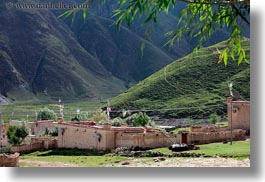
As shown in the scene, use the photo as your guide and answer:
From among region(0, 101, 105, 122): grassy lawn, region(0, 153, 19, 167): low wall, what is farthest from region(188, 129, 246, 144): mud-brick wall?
region(0, 101, 105, 122): grassy lawn

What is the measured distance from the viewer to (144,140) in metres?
13.1

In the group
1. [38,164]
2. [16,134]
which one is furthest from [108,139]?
[16,134]

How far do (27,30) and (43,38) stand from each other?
7.20 feet

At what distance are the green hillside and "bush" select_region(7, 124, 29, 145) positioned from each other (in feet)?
23.4

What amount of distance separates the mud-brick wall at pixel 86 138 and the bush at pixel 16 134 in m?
2.71

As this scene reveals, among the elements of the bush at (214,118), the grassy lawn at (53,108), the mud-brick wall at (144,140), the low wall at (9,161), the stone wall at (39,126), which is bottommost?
the low wall at (9,161)

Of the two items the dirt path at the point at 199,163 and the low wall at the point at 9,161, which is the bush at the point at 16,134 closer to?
the low wall at the point at 9,161

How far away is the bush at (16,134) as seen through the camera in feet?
53.3

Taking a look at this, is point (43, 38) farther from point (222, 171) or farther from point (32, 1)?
point (222, 171)

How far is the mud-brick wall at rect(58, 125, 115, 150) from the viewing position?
41.9 ft

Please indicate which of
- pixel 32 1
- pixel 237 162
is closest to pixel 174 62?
pixel 32 1

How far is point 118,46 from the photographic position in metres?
52.0

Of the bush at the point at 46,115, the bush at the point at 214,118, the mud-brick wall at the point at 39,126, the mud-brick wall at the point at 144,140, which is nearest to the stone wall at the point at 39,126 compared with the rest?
the mud-brick wall at the point at 39,126

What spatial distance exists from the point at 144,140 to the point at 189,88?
45.3 ft
